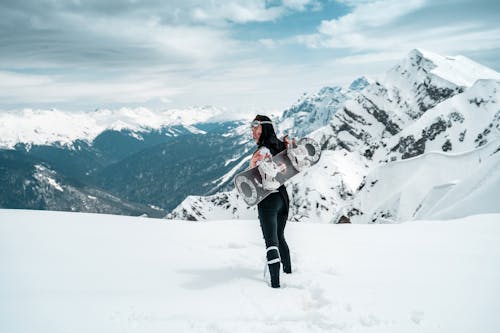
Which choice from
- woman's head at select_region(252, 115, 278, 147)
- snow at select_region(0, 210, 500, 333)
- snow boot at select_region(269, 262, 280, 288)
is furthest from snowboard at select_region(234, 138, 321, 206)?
snow at select_region(0, 210, 500, 333)

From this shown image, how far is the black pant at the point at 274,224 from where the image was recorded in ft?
26.3

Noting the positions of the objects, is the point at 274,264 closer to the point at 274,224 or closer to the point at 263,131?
the point at 274,224

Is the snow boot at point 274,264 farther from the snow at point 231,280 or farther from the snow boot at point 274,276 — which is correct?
the snow at point 231,280

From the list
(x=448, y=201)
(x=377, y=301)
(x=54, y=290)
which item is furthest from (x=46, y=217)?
(x=448, y=201)

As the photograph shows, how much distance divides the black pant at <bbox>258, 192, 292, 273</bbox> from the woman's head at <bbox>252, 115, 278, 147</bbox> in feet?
3.89

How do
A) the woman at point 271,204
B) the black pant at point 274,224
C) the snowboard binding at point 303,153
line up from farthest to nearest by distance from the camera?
the snowboard binding at point 303,153, the woman at point 271,204, the black pant at point 274,224

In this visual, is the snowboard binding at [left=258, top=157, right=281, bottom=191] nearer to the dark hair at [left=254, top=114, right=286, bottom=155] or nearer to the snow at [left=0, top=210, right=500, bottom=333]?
the dark hair at [left=254, top=114, right=286, bottom=155]

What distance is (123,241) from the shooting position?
1008 cm

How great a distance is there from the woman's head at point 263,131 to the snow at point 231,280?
295 cm

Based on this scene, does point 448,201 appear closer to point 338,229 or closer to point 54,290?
point 338,229

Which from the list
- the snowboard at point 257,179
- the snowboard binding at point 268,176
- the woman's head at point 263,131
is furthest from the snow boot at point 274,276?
the woman's head at point 263,131

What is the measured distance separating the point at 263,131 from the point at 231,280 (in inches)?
129

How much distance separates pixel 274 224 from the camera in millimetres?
8172

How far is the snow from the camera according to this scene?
18.7 ft
